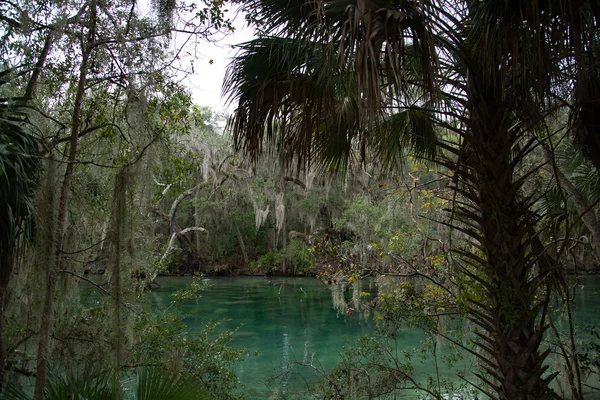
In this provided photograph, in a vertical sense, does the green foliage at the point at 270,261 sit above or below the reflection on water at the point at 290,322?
above

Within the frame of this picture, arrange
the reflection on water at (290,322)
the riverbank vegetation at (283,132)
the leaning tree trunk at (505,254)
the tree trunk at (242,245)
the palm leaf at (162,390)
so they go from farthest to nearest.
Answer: the tree trunk at (242,245)
the reflection on water at (290,322)
the leaning tree trunk at (505,254)
the riverbank vegetation at (283,132)
the palm leaf at (162,390)

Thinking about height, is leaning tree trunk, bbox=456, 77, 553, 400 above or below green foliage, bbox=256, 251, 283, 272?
above

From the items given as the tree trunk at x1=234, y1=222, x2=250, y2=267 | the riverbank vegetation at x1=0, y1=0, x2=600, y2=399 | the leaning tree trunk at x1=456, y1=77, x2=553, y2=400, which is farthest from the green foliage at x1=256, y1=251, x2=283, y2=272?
the leaning tree trunk at x1=456, y1=77, x2=553, y2=400

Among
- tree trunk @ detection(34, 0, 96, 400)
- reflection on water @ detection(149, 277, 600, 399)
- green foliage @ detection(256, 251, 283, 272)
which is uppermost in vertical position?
tree trunk @ detection(34, 0, 96, 400)

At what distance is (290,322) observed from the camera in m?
12.1

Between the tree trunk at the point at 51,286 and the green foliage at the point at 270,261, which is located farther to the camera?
the green foliage at the point at 270,261

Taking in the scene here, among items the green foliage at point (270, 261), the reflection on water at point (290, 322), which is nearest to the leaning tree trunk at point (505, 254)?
the reflection on water at point (290, 322)

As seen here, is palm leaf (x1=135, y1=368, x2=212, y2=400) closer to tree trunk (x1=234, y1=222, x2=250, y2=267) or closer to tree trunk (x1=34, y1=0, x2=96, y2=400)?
tree trunk (x1=34, y1=0, x2=96, y2=400)

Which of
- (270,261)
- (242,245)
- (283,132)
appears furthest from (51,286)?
(242,245)

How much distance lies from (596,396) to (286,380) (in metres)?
3.87

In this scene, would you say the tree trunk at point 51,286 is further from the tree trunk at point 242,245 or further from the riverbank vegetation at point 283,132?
the tree trunk at point 242,245

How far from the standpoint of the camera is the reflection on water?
688 centimetres

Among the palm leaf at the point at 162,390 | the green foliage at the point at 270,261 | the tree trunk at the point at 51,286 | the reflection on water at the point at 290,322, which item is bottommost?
the reflection on water at the point at 290,322

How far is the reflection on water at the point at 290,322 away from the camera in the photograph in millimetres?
6883
